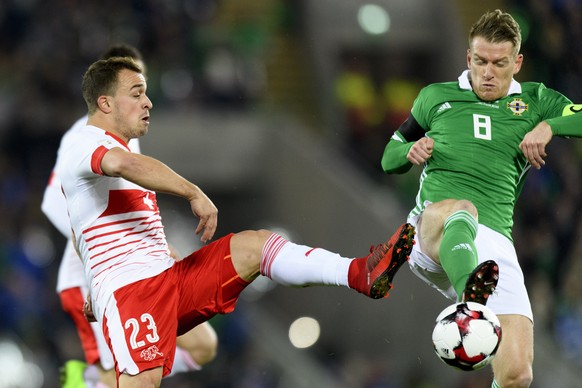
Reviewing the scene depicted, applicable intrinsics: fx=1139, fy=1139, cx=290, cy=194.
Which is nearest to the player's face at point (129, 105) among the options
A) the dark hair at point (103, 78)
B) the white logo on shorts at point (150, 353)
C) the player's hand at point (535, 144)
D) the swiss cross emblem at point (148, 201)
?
the dark hair at point (103, 78)

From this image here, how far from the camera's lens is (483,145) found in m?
6.23

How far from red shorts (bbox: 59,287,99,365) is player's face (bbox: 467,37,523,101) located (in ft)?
9.15

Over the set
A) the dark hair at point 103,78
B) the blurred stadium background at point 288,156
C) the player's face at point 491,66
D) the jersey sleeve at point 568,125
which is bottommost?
the blurred stadium background at point 288,156

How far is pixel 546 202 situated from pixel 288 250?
6.95 m

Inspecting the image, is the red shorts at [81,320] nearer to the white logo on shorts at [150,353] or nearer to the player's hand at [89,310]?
the player's hand at [89,310]

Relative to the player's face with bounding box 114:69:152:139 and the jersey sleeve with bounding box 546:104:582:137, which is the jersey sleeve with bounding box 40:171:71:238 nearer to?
the player's face with bounding box 114:69:152:139

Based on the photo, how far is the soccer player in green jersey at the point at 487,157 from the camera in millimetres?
6004

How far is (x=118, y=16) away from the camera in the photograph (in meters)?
14.1

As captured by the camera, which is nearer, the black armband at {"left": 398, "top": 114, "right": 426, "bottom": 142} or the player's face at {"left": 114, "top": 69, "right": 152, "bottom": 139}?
the player's face at {"left": 114, "top": 69, "right": 152, "bottom": 139}

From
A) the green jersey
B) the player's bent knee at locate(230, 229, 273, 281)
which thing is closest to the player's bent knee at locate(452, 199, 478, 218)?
the green jersey

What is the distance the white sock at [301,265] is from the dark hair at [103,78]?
1.14m

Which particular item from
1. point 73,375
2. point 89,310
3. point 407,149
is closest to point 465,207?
point 407,149

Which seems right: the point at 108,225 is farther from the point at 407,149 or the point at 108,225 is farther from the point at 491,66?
the point at 491,66

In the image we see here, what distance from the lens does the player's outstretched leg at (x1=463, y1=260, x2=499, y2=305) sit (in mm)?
5500
